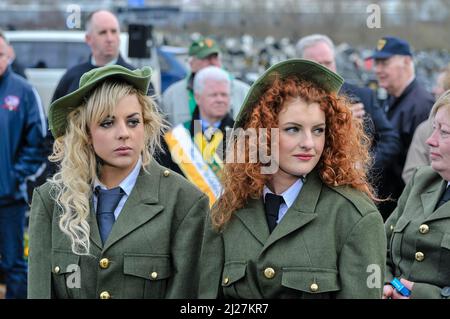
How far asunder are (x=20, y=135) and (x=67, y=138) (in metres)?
3.04

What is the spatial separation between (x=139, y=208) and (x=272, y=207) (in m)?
0.55

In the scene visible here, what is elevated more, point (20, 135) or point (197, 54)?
point (197, 54)

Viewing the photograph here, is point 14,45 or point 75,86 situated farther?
point 14,45

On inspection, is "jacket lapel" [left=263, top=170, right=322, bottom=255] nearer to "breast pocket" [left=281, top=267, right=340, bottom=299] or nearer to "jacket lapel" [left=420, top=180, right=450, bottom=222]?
"breast pocket" [left=281, top=267, right=340, bottom=299]

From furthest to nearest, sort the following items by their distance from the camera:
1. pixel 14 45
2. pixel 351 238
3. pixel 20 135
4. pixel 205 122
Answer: pixel 14 45 < pixel 20 135 < pixel 205 122 < pixel 351 238

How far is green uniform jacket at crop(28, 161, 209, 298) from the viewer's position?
11.2ft

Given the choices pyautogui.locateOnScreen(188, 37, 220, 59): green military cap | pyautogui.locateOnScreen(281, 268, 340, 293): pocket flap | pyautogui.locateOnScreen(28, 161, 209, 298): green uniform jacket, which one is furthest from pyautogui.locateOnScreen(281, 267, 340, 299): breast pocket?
pyautogui.locateOnScreen(188, 37, 220, 59): green military cap

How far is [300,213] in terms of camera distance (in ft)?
10.7

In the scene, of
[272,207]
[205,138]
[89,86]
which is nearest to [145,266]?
[272,207]

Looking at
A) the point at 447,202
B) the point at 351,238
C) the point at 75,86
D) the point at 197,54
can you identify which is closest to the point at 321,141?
the point at 351,238

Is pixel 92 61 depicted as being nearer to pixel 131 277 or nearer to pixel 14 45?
pixel 131 277

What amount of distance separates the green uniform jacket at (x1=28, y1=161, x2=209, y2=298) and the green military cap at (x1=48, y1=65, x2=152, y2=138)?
38 centimetres

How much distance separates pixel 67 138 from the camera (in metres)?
3.63

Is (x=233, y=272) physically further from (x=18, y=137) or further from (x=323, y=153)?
(x=18, y=137)
